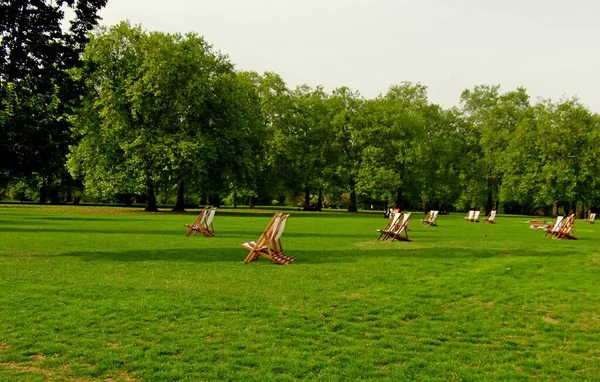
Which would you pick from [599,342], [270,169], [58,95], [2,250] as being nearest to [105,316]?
[599,342]

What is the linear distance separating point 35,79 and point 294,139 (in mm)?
45346

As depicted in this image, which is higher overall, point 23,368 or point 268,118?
point 268,118

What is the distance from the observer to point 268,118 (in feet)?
201

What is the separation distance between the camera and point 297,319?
7086 mm

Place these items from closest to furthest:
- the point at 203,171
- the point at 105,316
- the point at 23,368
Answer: the point at 23,368, the point at 105,316, the point at 203,171

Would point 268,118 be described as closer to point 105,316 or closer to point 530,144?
point 530,144

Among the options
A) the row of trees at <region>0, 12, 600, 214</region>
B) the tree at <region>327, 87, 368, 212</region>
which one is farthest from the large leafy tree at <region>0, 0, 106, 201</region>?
the tree at <region>327, 87, 368, 212</region>

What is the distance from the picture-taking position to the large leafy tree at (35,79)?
562 inches

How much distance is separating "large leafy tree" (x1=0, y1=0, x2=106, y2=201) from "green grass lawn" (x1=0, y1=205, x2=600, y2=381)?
→ 10.6 feet

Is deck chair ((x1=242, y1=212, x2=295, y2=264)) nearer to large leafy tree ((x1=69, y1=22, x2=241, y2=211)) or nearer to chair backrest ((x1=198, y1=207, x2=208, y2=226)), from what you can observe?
chair backrest ((x1=198, y1=207, x2=208, y2=226))

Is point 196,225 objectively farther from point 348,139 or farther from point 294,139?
point 348,139

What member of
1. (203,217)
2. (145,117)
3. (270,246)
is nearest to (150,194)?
(145,117)

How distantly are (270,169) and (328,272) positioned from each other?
48.2m

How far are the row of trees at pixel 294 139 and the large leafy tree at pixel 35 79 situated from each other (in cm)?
1588
